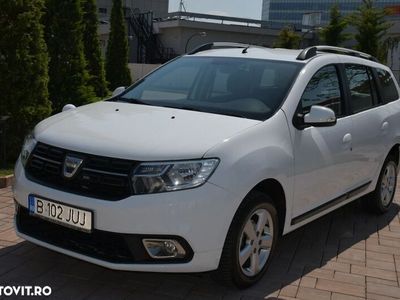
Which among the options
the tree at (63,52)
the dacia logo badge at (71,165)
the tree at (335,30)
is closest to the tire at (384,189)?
the dacia logo badge at (71,165)

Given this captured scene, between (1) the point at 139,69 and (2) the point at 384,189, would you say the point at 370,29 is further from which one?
(2) the point at 384,189

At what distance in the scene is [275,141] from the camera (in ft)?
12.6

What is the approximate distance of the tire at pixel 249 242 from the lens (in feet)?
11.5

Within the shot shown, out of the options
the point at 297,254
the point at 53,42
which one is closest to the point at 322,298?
the point at 297,254

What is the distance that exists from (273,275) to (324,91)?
1.64m

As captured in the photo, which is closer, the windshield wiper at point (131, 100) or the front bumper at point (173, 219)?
the front bumper at point (173, 219)

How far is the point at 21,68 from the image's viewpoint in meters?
7.18

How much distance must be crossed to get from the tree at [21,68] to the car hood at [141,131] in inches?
128

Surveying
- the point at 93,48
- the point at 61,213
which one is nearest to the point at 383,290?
the point at 61,213

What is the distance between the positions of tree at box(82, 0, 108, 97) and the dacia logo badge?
34.5 feet

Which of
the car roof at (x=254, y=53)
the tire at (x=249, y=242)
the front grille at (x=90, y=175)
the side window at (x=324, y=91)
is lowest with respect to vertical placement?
the tire at (x=249, y=242)

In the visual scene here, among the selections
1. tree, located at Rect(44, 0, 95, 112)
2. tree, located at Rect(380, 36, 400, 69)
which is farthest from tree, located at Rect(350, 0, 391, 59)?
tree, located at Rect(44, 0, 95, 112)

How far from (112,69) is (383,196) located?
18536 mm

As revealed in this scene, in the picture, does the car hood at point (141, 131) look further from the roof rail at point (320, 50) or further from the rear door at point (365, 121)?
the rear door at point (365, 121)
